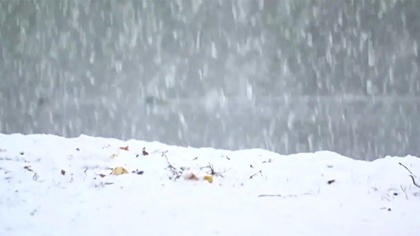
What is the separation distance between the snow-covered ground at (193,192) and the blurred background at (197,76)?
3.06m

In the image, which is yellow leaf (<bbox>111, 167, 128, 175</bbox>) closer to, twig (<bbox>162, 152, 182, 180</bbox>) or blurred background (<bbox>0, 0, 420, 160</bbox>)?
twig (<bbox>162, 152, 182, 180</bbox>)

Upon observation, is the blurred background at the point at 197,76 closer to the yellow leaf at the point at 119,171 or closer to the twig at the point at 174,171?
the twig at the point at 174,171

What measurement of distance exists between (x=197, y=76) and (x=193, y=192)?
5.99m

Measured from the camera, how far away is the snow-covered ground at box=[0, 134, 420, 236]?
4.14 meters

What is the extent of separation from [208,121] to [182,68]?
48.0 inches

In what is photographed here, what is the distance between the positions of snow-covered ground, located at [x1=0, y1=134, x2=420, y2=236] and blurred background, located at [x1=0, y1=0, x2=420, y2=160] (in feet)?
10.0

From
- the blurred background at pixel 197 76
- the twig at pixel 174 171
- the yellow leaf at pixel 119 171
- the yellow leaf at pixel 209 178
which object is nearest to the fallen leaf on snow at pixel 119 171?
the yellow leaf at pixel 119 171

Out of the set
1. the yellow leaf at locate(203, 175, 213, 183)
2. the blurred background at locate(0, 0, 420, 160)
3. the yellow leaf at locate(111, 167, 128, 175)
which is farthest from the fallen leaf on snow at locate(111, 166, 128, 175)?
the blurred background at locate(0, 0, 420, 160)

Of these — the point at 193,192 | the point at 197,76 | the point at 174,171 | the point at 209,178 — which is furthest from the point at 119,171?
the point at 197,76

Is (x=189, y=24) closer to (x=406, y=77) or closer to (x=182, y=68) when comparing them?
(x=182, y=68)

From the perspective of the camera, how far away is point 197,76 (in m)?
11.2

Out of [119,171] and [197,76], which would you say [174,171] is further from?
[197,76]

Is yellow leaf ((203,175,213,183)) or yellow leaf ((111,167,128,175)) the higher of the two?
yellow leaf ((111,167,128,175))

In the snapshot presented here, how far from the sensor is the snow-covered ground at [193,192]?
414 cm
